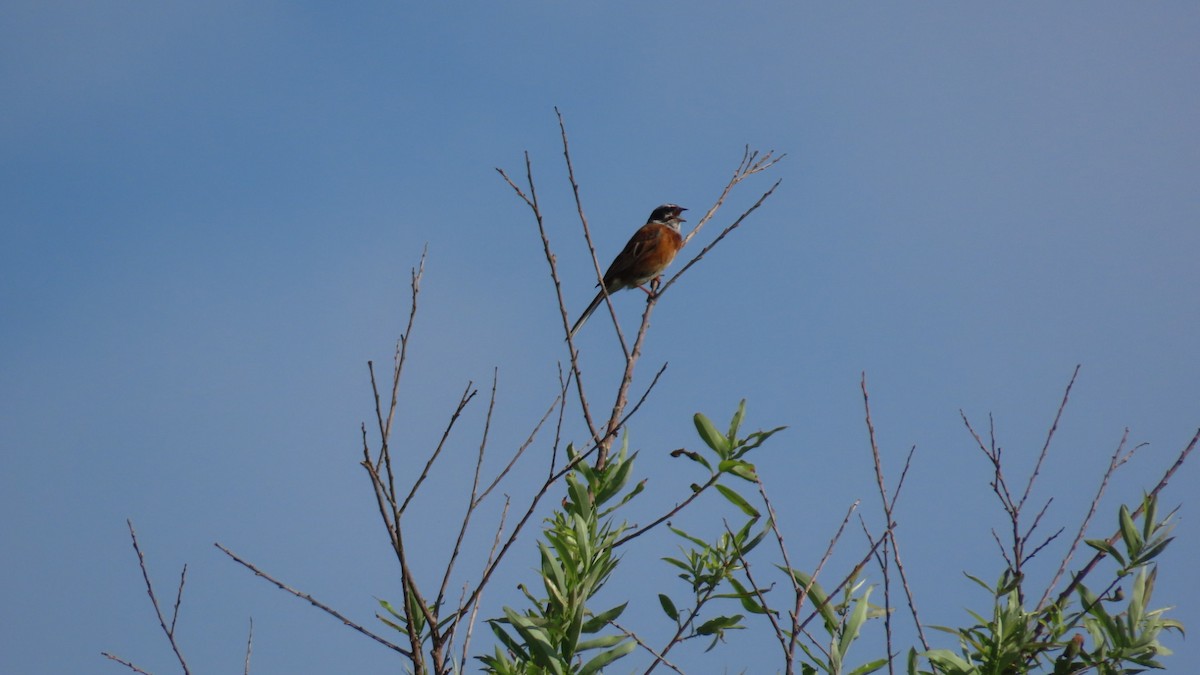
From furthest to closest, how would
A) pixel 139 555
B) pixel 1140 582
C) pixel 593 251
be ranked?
1. pixel 593 251
2. pixel 139 555
3. pixel 1140 582

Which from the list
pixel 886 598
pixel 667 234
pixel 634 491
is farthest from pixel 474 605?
pixel 667 234

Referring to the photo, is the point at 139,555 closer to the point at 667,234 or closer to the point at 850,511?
the point at 850,511

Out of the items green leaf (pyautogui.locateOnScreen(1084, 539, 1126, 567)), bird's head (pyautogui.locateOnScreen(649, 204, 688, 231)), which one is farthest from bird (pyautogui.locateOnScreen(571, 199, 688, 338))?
green leaf (pyautogui.locateOnScreen(1084, 539, 1126, 567))

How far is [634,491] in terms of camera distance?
10.3 ft

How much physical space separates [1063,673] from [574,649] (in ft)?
4.42

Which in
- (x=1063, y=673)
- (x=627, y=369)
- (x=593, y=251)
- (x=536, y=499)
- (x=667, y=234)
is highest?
(x=667, y=234)

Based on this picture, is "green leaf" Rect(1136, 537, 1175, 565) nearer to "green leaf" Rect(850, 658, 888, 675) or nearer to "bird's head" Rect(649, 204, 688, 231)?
"green leaf" Rect(850, 658, 888, 675)

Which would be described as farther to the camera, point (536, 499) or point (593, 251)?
point (593, 251)

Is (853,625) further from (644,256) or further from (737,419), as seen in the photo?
(644,256)

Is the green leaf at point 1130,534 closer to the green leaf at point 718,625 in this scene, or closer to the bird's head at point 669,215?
the green leaf at point 718,625

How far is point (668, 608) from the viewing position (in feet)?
10.5

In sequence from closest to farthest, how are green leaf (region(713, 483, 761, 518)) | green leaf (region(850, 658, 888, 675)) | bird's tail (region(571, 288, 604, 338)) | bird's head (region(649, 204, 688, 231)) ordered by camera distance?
green leaf (region(850, 658, 888, 675)) < green leaf (region(713, 483, 761, 518)) < bird's tail (region(571, 288, 604, 338)) < bird's head (region(649, 204, 688, 231))

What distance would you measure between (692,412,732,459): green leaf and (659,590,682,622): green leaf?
0.49m

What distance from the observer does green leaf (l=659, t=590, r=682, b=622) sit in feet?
10.5
